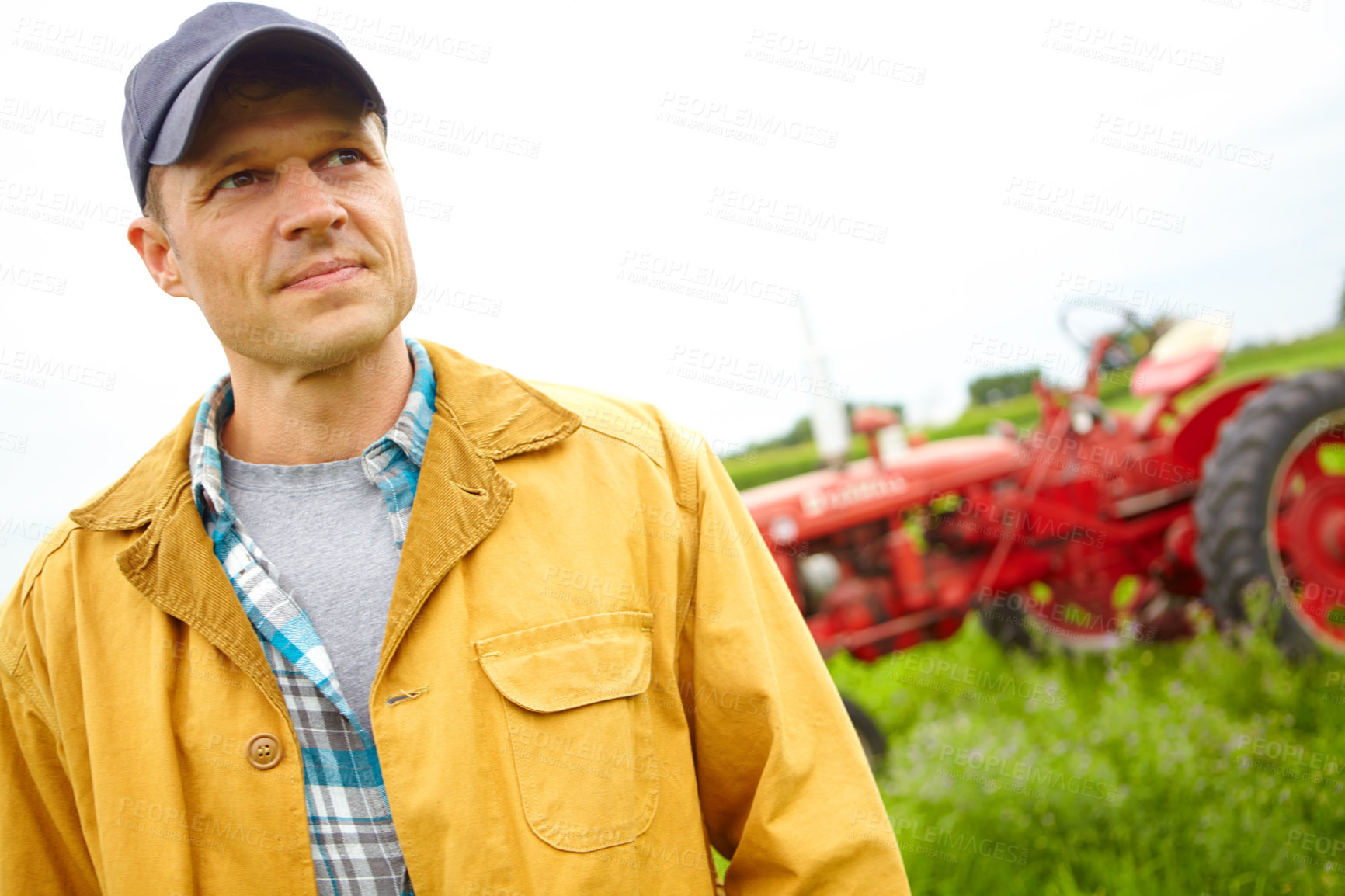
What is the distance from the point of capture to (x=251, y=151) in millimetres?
1559

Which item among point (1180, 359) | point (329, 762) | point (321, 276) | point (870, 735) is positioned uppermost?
point (321, 276)

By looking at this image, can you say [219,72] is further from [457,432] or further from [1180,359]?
[1180,359]

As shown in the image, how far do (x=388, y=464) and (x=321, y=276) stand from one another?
1.07 ft

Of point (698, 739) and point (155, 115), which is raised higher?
point (155, 115)

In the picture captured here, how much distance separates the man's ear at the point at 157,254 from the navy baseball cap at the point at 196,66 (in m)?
0.11

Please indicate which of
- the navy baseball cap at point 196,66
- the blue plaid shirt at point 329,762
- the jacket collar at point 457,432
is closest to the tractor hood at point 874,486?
the jacket collar at point 457,432

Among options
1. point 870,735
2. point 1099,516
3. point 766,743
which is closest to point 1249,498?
point 1099,516

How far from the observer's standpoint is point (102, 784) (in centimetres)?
140

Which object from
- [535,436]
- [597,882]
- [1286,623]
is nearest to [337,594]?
[535,436]

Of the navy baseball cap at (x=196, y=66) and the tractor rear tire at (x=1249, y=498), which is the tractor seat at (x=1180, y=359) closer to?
the tractor rear tire at (x=1249, y=498)

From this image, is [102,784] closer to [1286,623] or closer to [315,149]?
[315,149]

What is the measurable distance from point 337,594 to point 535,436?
0.40 m

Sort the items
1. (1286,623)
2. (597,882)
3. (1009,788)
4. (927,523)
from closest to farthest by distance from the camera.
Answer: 1. (597,882)
2. (1009,788)
3. (1286,623)
4. (927,523)

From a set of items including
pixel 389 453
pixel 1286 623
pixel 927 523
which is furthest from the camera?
pixel 927 523
